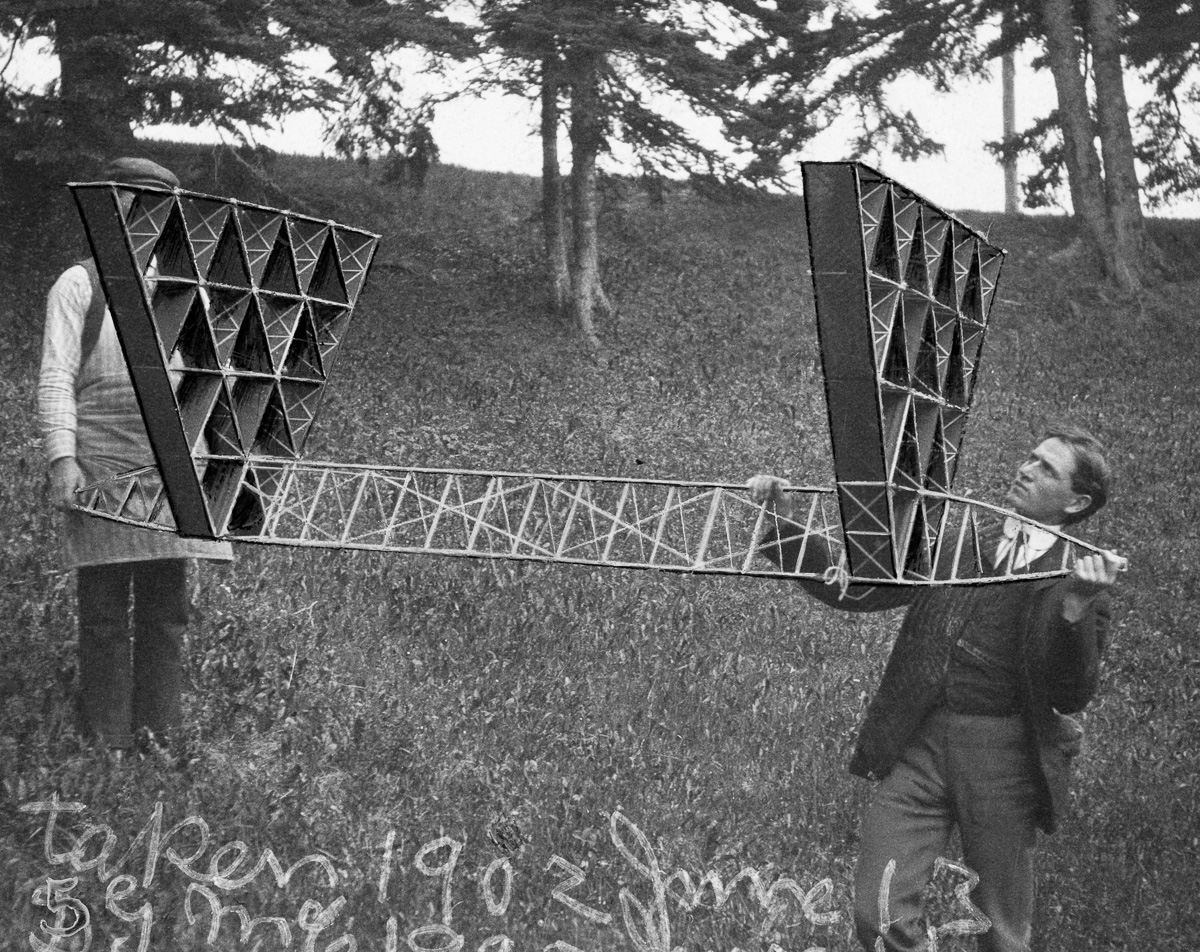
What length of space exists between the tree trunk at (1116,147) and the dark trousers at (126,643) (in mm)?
4713

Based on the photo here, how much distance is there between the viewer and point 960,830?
4.36m

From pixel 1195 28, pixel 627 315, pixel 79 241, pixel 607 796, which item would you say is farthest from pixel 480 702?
pixel 1195 28

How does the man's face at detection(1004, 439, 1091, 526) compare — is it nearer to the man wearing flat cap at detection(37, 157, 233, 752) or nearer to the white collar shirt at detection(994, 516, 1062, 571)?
the white collar shirt at detection(994, 516, 1062, 571)

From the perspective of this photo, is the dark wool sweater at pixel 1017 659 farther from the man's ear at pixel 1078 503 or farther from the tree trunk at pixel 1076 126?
the tree trunk at pixel 1076 126

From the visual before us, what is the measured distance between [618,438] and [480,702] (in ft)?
5.83

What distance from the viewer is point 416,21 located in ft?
22.7

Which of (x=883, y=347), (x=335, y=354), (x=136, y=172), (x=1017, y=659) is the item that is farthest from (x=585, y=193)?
(x=883, y=347)

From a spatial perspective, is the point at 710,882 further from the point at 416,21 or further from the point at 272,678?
the point at 416,21

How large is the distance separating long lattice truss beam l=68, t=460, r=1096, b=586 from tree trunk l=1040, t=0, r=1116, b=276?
7.64ft

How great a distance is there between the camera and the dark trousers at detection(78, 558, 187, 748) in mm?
4758

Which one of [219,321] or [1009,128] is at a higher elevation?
[1009,128]

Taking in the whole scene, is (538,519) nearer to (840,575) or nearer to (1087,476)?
(840,575)

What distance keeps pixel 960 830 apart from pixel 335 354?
8.68 ft

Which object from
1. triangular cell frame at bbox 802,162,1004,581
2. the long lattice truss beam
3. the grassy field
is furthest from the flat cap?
triangular cell frame at bbox 802,162,1004,581
